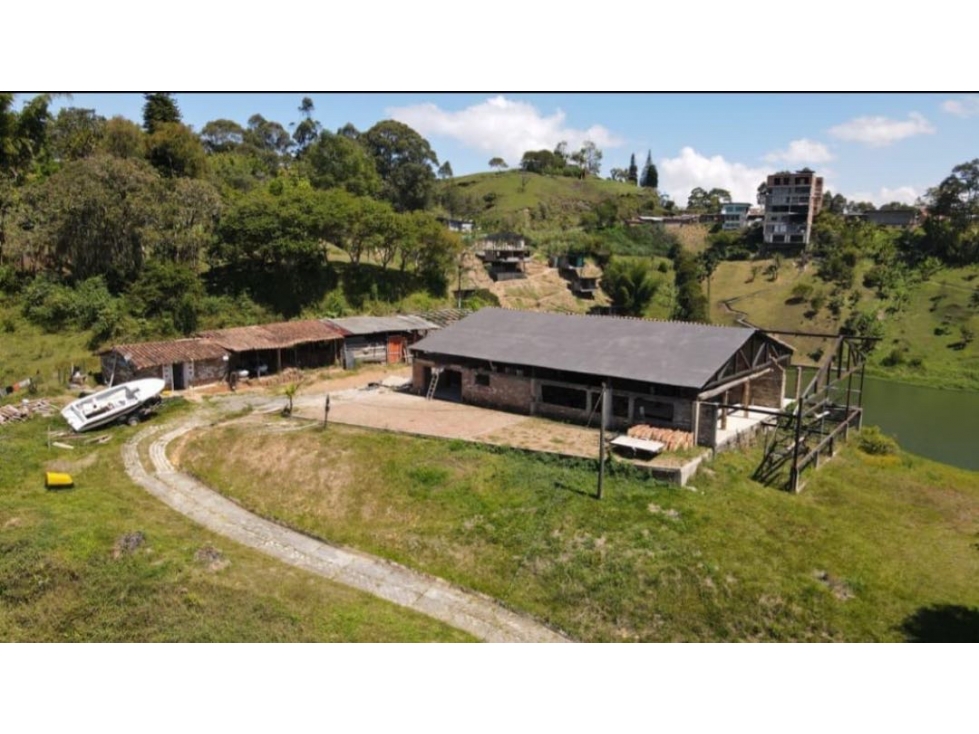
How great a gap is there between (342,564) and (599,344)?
1344 cm

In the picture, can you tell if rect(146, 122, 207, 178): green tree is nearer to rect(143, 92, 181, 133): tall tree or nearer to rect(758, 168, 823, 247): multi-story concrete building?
rect(143, 92, 181, 133): tall tree

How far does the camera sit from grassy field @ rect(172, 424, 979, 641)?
15.7 m

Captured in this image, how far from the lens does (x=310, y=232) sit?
43.5 m

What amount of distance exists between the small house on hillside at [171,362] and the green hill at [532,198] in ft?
186

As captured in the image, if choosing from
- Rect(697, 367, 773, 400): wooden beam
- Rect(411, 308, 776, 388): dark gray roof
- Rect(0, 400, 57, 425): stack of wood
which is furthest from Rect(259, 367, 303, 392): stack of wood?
Rect(697, 367, 773, 400): wooden beam

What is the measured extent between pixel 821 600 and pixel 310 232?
35942 millimetres

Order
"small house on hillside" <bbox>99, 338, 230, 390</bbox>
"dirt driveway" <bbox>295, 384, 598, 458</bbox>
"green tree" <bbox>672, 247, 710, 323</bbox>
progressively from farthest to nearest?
1. "green tree" <bbox>672, 247, 710, 323</bbox>
2. "small house on hillside" <bbox>99, 338, 230, 390</bbox>
3. "dirt driveway" <bbox>295, 384, 598, 458</bbox>

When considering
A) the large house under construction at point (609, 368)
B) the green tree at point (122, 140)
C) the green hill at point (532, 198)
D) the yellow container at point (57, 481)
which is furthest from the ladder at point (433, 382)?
the green hill at point (532, 198)

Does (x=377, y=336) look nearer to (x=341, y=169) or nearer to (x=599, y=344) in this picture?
(x=599, y=344)

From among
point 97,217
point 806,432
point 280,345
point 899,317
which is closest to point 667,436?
point 806,432

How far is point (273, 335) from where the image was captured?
112ft

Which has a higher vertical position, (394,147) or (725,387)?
(394,147)

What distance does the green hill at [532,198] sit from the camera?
90.1 meters

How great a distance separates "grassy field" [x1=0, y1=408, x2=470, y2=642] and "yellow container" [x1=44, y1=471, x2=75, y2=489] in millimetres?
558
